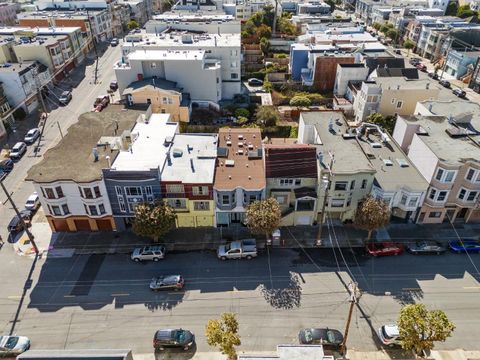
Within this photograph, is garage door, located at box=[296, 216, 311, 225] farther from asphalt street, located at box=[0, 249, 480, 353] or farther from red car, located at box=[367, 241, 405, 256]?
red car, located at box=[367, 241, 405, 256]

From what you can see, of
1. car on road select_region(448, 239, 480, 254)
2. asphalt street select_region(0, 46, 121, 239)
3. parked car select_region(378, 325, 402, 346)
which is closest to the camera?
parked car select_region(378, 325, 402, 346)

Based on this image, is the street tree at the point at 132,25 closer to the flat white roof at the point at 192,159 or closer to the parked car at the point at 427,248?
the flat white roof at the point at 192,159

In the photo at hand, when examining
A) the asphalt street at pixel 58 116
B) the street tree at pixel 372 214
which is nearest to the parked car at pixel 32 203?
the asphalt street at pixel 58 116

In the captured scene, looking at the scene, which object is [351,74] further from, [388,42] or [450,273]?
[388,42]

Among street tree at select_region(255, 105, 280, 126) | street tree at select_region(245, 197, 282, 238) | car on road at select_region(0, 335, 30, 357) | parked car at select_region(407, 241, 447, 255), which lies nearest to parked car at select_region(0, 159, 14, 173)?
car on road at select_region(0, 335, 30, 357)

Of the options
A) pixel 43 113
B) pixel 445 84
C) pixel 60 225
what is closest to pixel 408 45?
pixel 445 84

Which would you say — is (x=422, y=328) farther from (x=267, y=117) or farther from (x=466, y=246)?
(x=267, y=117)
